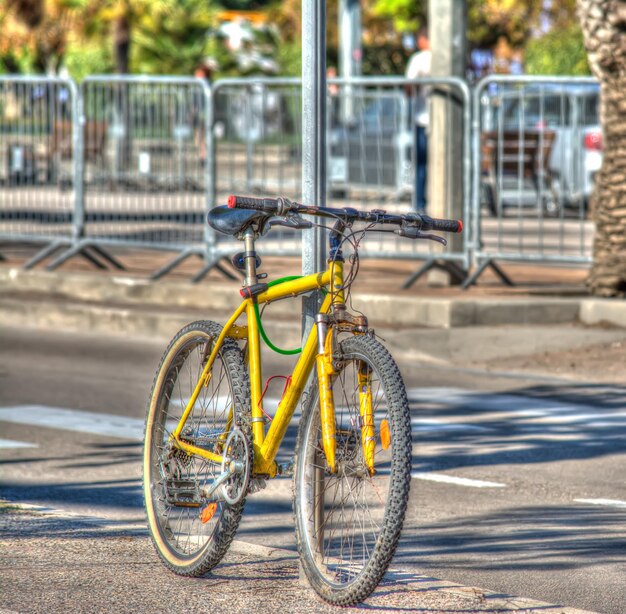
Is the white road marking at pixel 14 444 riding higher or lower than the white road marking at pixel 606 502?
higher

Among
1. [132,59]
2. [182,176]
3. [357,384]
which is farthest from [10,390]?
[132,59]

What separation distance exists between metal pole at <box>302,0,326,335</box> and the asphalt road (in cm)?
127

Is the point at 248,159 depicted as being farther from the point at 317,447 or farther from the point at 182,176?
the point at 317,447

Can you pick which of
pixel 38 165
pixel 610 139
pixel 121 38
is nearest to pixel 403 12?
pixel 121 38

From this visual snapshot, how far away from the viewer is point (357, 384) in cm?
423

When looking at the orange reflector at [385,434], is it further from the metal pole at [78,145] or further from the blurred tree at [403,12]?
the blurred tree at [403,12]

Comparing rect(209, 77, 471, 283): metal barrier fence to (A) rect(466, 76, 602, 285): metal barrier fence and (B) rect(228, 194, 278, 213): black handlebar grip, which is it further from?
(B) rect(228, 194, 278, 213): black handlebar grip

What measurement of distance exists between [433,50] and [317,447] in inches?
318

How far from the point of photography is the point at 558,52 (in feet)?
122

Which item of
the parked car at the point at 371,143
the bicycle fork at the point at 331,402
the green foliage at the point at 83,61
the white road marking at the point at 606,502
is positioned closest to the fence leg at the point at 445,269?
the parked car at the point at 371,143

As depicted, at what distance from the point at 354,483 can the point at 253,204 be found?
89cm

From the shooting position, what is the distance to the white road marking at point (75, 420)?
7863mm

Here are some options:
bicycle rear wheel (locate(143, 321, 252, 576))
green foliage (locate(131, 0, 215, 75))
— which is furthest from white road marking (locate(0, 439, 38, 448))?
green foliage (locate(131, 0, 215, 75))

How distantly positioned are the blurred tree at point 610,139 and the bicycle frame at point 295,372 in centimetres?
660
